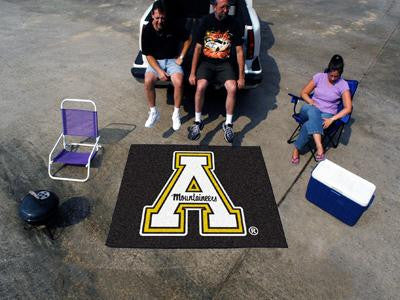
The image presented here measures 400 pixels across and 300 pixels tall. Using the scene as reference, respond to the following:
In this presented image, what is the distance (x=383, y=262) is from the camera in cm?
330

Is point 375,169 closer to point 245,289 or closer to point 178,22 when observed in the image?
point 245,289

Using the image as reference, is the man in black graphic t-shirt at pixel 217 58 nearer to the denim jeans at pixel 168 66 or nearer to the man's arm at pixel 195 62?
the man's arm at pixel 195 62

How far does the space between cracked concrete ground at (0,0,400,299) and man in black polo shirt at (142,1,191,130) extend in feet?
2.27

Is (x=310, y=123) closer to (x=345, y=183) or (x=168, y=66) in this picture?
(x=345, y=183)

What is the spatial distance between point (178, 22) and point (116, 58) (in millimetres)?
2726

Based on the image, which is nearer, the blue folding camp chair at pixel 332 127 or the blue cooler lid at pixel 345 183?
the blue cooler lid at pixel 345 183

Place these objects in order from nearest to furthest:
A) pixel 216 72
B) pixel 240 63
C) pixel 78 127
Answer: pixel 78 127 → pixel 240 63 → pixel 216 72

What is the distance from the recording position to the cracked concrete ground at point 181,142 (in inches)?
120

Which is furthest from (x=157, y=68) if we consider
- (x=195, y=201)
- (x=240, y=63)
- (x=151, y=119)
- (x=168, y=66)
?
(x=195, y=201)

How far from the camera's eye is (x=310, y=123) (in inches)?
169

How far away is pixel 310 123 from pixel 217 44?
179 cm

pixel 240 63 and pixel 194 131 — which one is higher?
pixel 240 63

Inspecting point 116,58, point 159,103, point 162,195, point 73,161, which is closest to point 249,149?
point 162,195

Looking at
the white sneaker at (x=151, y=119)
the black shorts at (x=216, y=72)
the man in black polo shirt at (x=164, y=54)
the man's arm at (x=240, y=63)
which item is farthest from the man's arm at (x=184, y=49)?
the white sneaker at (x=151, y=119)
